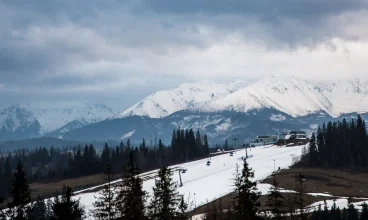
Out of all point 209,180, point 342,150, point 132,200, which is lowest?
point 209,180

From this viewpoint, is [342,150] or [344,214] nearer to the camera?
[344,214]

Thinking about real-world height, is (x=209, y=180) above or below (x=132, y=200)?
below

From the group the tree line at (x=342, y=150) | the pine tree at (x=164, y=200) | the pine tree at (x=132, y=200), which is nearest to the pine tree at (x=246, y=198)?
the pine tree at (x=164, y=200)

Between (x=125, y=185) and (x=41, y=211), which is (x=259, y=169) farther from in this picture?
(x=125, y=185)

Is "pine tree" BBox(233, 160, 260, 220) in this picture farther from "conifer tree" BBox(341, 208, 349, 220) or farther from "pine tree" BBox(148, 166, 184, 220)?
"conifer tree" BBox(341, 208, 349, 220)

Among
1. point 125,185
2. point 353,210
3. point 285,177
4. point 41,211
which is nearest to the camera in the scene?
point 125,185

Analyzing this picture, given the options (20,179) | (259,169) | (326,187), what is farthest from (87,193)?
(20,179)

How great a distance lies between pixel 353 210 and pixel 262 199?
29.4 meters

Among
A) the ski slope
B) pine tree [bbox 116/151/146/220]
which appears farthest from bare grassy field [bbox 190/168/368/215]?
pine tree [bbox 116/151/146/220]

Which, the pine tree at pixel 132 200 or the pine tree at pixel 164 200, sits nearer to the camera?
the pine tree at pixel 132 200

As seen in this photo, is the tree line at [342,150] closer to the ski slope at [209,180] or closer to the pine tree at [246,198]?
the ski slope at [209,180]

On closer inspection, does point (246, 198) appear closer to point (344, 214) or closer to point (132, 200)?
point (132, 200)

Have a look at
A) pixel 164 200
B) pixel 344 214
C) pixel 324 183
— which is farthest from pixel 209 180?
pixel 164 200

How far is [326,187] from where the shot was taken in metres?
141
